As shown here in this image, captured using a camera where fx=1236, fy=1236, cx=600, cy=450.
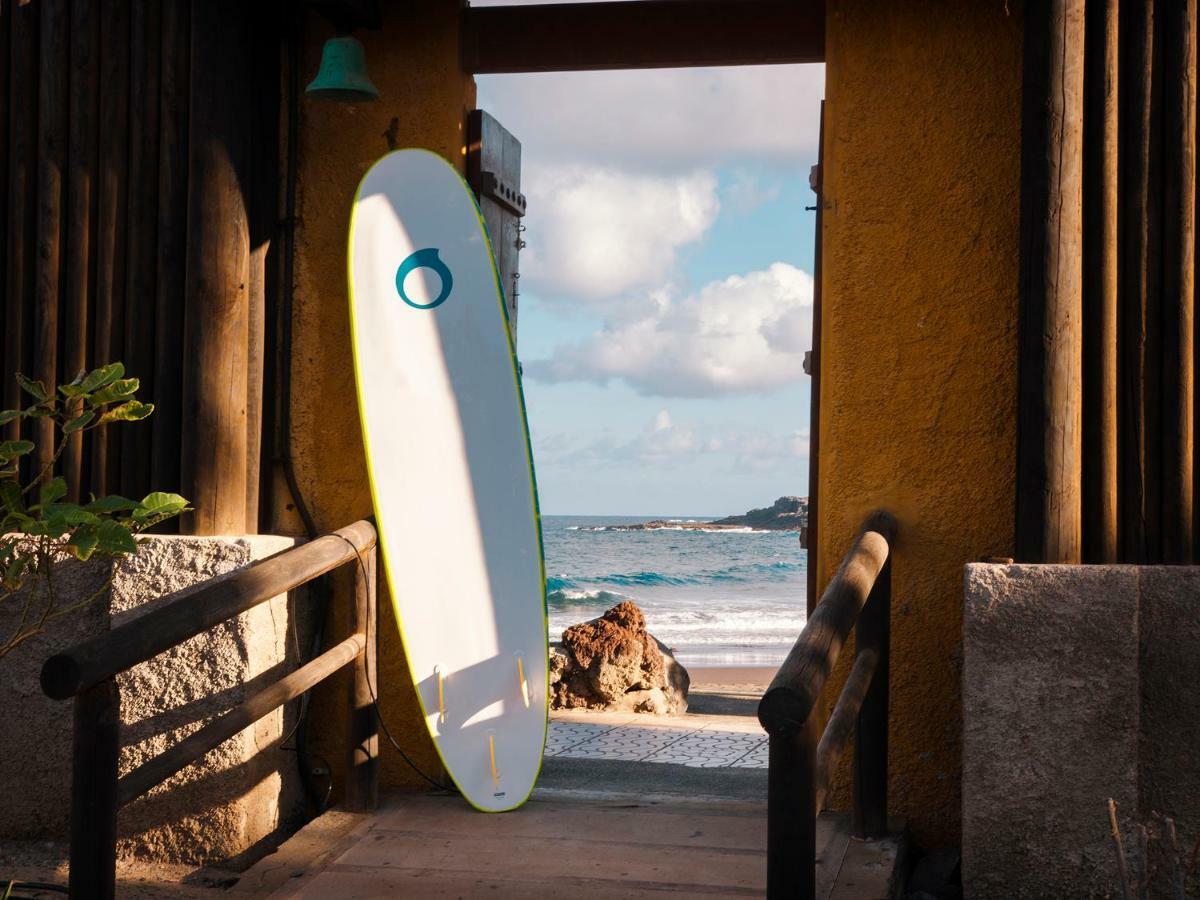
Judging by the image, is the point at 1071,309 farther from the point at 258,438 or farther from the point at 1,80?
the point at 1,80

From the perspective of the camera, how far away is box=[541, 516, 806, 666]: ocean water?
1789 cm

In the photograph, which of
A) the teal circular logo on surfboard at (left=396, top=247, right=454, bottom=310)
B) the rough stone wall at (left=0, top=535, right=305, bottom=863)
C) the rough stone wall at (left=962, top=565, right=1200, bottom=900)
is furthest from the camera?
the teal circular logo on surfboard at (left=396, top=247, right=454, bottom=310)

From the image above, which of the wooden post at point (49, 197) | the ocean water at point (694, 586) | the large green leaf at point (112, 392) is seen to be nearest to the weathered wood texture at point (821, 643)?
the large green leaf at point (112, 392)

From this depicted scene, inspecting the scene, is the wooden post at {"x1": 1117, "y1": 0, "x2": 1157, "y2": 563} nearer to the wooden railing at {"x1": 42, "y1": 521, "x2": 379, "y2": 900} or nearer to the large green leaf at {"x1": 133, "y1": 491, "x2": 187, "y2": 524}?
the wooden railing at {"x1": 42, "y1": 521, "x2": 379, "y2": 900}

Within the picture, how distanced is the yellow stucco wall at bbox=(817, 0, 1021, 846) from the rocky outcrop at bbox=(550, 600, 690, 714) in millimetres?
3435

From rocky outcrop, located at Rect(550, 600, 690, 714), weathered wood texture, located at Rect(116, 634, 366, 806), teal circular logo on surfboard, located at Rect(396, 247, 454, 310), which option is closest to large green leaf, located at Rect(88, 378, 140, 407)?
weathered wood texture, located at Rect(116, 634, 366, 806)

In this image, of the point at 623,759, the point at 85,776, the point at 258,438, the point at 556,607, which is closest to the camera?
the point at 85,776

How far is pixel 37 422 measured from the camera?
12.1 ft

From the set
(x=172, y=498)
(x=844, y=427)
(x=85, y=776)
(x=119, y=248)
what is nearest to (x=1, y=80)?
(x=119, y=248)

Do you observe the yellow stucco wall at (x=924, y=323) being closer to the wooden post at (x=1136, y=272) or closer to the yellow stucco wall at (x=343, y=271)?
the wooden post at (x=1136, y=272)

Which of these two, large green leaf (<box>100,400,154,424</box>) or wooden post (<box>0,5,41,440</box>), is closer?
large green leaf (<box>100,400,154,424</box>)

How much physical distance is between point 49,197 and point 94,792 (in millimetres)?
1978

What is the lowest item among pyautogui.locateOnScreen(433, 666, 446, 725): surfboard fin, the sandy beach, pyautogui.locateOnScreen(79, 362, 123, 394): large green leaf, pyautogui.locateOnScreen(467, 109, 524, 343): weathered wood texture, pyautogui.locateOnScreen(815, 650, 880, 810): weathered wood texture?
the sandy beach

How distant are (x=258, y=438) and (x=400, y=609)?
2.27 ft
